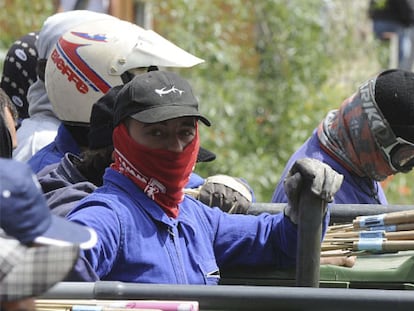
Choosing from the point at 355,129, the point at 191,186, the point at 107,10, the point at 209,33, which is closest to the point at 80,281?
the point at 191,186

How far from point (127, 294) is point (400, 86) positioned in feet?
7.29

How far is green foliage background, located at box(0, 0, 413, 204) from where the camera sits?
26.8ft

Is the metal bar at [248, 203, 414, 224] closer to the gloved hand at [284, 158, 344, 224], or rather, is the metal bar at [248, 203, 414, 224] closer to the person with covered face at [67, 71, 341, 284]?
the person with covered face at [67, 71, 341, 284]

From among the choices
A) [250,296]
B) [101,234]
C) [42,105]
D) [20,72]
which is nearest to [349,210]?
[101,234]

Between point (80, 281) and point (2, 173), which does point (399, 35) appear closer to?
point (80, 281)

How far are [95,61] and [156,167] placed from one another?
1.31 metres

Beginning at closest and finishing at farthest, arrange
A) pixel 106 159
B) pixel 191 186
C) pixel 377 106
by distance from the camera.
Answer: pixel 106 159 → pixel 191 186 → pixel 377 106

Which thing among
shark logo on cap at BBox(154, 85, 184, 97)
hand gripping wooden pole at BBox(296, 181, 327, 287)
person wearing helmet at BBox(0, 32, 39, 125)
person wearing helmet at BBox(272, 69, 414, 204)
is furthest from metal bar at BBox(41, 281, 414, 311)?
person wearing helmet at BBox(0, 32, 39, 125)

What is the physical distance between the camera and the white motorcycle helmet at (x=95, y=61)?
15.7 ft

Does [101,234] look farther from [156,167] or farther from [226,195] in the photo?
[226,195]

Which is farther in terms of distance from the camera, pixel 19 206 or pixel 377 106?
pixel 377 106

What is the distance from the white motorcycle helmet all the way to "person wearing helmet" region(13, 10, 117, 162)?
0.84 feet

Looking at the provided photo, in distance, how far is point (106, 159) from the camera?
4.26 metres

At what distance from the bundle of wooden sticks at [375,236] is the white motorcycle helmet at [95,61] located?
3.61 feet
